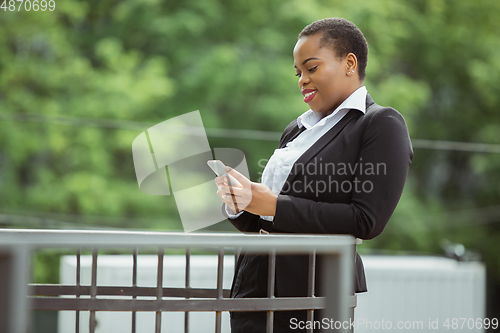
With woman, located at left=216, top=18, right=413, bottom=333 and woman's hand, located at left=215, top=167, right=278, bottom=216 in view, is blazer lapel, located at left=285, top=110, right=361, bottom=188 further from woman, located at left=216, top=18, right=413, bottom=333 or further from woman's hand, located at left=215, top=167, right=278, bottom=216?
woman's hand, located at left=215, top=167, right=278, bottom=216

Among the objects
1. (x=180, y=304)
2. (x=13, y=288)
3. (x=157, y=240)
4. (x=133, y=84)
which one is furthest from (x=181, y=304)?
(x=133, y=84)

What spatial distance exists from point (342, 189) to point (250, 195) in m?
0.24

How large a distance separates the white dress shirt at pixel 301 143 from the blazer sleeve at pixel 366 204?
121 millimetres

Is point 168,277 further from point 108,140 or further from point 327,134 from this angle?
point 108,140

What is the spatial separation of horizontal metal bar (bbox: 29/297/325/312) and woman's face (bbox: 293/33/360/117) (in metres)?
0.55

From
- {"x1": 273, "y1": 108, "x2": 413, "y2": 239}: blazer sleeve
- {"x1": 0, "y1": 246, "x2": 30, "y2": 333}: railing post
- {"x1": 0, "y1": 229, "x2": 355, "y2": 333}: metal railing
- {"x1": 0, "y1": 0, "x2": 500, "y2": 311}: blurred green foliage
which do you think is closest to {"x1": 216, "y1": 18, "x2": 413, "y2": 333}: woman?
{"x1": 273, "y1": 108, "x2": 413, "y2": 239}: blazer sleeve

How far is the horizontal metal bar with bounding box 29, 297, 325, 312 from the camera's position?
1166 mm

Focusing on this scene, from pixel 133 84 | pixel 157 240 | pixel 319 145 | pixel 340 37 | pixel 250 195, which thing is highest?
pixel 133 84

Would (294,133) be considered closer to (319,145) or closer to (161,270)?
(319,145)

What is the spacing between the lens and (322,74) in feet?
4.91

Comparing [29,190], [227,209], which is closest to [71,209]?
[29,190]

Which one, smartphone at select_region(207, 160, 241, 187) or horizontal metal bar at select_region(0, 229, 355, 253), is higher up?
smartphone at select_region(207, 160, 241, 187)

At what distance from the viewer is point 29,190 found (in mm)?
8023

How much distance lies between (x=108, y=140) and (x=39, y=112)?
104 centimetres
